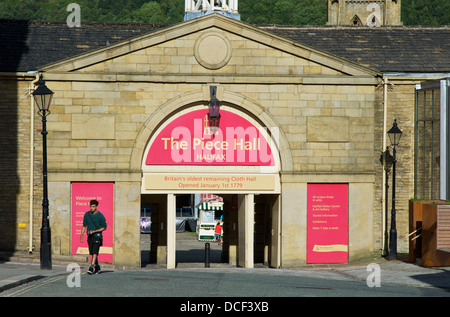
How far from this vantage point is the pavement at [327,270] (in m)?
19.5

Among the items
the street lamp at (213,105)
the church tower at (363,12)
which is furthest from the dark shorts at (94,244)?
the church tower at (363,12)

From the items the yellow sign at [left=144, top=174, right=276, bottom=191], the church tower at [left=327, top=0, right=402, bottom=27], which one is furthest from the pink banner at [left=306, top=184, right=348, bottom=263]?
the church tower at [left=327, top=0, right=402, bottom=27]

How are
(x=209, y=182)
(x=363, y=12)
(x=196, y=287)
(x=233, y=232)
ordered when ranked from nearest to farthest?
(x=196, y=287), (x=209, y=182), (x=233, y=232), (x=363, y=12)

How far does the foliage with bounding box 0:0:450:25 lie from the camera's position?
10075cm

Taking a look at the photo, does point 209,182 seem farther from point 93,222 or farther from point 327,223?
point 93,222

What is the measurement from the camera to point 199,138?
27938 millimetres

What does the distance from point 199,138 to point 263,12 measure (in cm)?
7476

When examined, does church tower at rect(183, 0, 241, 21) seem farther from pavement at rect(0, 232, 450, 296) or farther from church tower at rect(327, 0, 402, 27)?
church tower at rect(327, 0, 402, 27)

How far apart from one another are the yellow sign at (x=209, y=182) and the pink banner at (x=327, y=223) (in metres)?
1.53

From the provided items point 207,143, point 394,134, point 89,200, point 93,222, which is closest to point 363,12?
point 394,134

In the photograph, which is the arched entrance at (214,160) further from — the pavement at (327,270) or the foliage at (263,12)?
the foliage at (263,12)

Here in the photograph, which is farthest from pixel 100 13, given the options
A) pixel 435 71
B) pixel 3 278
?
pixel 3 278
